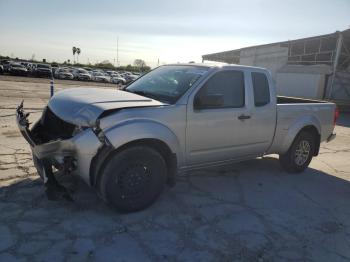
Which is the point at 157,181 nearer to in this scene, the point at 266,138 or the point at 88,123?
the point at 88,123

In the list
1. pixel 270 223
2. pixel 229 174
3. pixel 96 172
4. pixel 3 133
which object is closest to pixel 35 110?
pixel 3 133

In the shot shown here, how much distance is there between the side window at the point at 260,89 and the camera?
18.3 feet

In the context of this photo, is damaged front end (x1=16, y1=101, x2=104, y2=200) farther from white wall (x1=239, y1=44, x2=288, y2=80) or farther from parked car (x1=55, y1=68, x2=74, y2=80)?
parked car (x1=55, y1=68, x2=74, y2=80)

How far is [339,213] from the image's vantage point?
5047mm

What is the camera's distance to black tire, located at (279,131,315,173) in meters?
→ 6.46

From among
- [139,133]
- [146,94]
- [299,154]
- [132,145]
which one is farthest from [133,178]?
[299,154]

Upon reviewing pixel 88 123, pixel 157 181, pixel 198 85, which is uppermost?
pixel 198 85

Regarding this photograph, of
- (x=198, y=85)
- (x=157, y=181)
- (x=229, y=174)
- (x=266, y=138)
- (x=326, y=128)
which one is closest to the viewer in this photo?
(x=157, y=181)

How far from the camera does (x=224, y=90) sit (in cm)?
513

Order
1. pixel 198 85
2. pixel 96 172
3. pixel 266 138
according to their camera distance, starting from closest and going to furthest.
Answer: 1. pixel 96 172
2. pixel 198 85
3. pixel 266 138

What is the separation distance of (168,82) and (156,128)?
109 centimetres

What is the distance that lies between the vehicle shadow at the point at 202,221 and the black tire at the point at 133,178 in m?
0.17

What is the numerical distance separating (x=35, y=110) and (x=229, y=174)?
Answer: 8.10 metres

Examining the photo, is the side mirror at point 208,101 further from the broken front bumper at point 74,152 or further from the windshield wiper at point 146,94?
the broken front bumper at point 74,152
